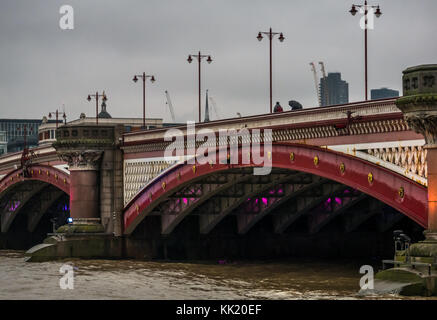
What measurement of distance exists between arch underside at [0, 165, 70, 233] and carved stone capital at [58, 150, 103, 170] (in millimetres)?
17174

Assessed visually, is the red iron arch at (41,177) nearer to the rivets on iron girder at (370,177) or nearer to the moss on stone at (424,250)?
the rivets on iron girder at (370,177)

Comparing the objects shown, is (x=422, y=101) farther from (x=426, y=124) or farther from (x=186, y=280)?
(x=186, y=280)

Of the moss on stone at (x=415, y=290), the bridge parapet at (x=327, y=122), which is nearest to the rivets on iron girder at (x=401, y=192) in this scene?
the bridge parapet at (x=327, y=122)

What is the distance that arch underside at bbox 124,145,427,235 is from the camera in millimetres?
63812

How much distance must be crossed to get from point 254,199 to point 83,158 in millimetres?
12731

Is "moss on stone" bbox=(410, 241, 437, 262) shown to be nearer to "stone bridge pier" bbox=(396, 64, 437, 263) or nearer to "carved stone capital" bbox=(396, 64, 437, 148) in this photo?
"stone bridge pier" bbox=(396, 64, 437, 263)

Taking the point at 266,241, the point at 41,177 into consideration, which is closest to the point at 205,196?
the point at 266,241

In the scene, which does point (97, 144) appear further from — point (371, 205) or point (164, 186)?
point (371, 205)

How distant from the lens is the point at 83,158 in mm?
75062

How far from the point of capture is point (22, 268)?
226 ft

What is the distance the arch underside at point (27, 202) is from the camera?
97000 mm

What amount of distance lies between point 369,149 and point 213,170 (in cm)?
1498

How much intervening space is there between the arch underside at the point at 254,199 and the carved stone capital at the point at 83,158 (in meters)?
4.28
